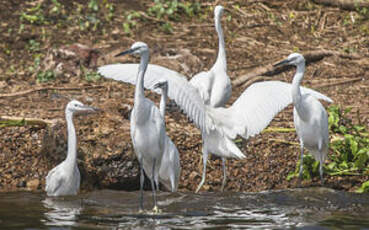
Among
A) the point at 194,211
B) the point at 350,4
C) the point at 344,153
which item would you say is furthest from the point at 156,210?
the point at 350,4

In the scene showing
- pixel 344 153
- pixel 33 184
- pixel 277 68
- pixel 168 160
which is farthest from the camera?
pixel 277 68

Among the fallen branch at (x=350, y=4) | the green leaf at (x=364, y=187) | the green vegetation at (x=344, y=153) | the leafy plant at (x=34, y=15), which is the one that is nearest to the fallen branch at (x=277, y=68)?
the fallen branch at (x=350, y=4)

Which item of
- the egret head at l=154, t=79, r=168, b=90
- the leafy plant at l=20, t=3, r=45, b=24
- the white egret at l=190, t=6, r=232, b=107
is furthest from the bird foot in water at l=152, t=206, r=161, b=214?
the leafy plant at l=20, t=3, r=45, b=24

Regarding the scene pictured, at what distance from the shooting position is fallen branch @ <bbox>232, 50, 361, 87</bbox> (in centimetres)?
1188

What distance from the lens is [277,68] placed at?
40.7 feet

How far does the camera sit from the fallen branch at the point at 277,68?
1188 cm

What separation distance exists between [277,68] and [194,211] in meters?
5.89

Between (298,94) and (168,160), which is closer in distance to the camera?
(168,160)

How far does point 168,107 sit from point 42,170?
236 centimetres

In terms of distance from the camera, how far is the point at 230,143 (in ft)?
26.9

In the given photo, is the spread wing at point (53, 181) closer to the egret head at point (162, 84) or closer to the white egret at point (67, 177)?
the white egret at point (67, 177)

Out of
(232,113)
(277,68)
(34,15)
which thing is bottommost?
(232,113)

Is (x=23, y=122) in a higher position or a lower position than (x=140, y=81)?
lower

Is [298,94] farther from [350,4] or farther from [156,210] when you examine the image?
[350,4]
